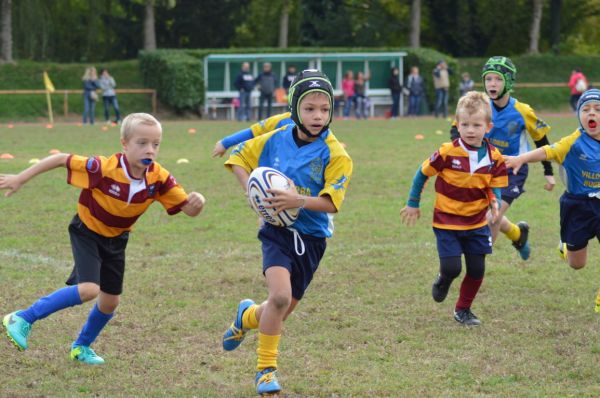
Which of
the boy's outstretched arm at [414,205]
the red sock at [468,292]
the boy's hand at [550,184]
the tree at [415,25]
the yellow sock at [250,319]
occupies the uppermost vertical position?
the tree at [415,25]

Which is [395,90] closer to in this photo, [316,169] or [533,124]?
[533,124]

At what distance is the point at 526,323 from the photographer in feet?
23.4

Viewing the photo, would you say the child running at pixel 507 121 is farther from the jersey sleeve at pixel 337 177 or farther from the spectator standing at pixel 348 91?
the spectator standing at pixel 348 91

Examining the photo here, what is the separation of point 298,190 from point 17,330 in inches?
77.6

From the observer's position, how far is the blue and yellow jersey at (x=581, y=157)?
727cm

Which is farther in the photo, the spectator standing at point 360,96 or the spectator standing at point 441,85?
the spectator standing at point 360,96

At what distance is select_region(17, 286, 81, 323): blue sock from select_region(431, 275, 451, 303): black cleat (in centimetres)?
281

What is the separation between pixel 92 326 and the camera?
20.3ft

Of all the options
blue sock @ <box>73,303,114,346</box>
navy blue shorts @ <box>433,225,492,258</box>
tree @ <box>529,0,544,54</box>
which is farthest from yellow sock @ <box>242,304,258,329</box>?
tree @ <box>529,0,544,54</box>

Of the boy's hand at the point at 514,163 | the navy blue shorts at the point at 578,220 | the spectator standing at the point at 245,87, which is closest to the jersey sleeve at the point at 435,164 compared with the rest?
the boy's hand at the point at 514,163

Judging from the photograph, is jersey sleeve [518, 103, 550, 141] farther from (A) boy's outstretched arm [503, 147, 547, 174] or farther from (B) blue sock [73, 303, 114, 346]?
(B) blue sock [73, 303, 114, 346]

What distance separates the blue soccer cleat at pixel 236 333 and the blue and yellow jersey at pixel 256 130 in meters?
1.19

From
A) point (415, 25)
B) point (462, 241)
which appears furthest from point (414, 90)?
point (462, 241)

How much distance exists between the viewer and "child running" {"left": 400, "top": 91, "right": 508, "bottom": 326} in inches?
275
